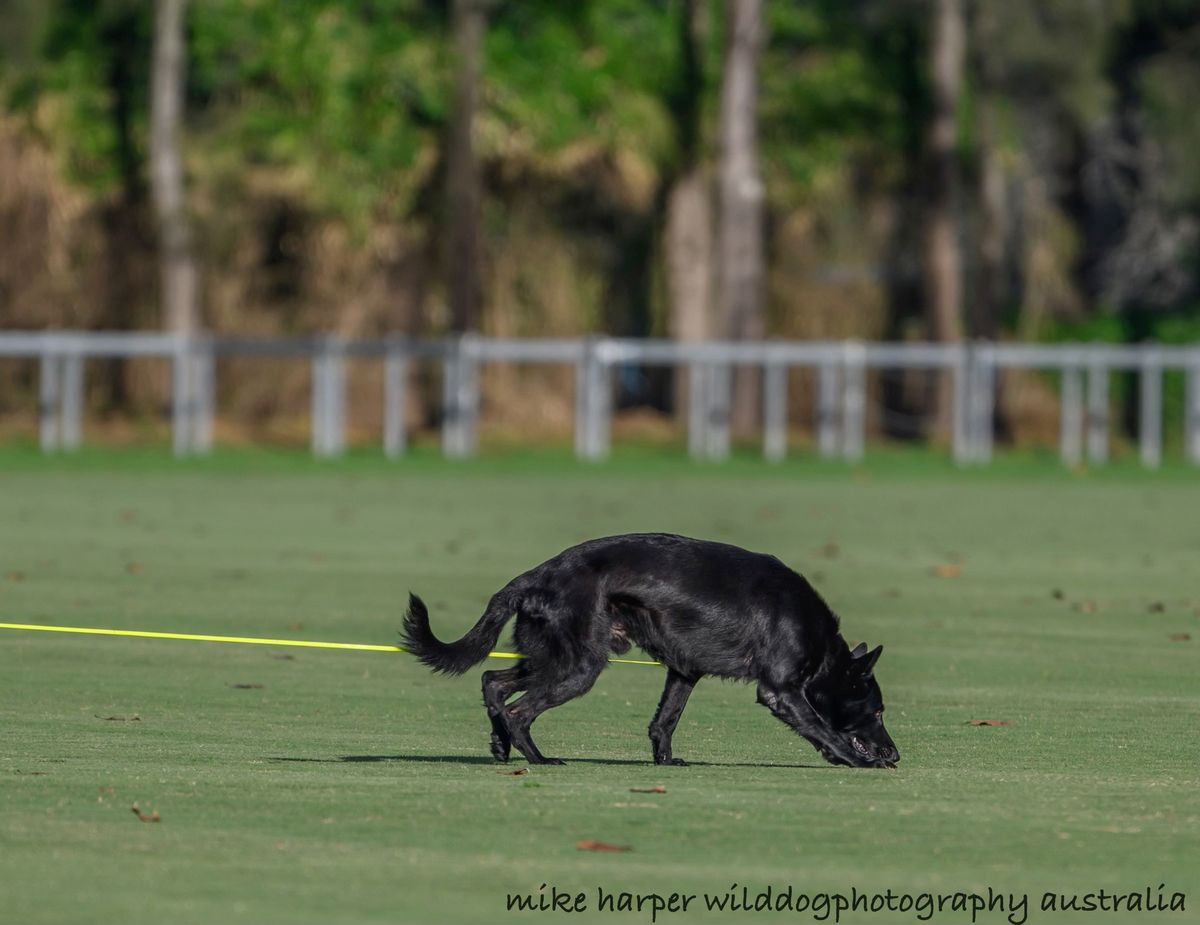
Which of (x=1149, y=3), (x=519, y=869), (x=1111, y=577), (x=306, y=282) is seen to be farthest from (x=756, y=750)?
(x=1149, y=3)

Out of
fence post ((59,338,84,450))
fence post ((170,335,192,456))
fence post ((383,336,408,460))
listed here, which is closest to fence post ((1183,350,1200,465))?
fence post ((383,336,408,460))

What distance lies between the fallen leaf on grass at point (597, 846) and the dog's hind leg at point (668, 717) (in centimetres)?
207

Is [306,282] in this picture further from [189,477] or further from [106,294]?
[189,477]

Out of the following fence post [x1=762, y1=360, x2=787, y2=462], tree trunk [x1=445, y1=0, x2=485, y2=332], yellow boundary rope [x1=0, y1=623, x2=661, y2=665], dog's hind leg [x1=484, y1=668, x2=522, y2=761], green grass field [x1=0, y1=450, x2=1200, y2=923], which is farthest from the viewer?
tree trunk [x1=445, y1=0, x2=485, y2=332]

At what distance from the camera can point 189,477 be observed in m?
33.5

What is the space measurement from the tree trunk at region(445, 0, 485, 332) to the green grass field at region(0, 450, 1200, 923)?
2037cm

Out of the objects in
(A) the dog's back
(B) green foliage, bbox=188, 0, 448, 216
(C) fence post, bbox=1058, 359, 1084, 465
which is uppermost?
(B) green foliage, bbox=188, 0, 448, 216

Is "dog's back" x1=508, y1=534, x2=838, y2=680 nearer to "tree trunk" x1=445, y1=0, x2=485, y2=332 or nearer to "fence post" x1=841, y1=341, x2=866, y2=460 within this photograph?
Answer: "fence post" x1=841, y1=341, x2=866, y2=460

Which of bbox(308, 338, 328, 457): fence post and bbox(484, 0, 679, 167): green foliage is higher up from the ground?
bbox(484, 0, 679, 167): green foliage

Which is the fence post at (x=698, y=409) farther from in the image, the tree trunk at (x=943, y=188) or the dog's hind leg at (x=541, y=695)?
the dog's hind leg at (x=541, y=695)

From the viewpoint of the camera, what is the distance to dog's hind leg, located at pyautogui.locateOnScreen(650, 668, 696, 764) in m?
9.65

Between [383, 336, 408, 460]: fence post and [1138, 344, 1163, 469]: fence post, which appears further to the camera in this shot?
[1138, 344, 1163, 469]: fence post

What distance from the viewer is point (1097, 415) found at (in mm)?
42000

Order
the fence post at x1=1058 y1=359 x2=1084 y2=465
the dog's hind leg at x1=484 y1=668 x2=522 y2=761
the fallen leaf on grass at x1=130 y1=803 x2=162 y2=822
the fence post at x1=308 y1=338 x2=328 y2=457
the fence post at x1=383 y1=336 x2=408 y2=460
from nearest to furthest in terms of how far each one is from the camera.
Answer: the fallen leaf on grass at x1=130 y1=803 x2=162 y2=822, the dog's hind leg at x1=484 y1=668 x2=522 y2=761, the fence post at x1=308 y1=338 x2=328 y2=457, the fence post at x1=383 y1=336 x2=408 y2=460, the fence post at x1=1058 y1=359 x2=1084 y2=465
